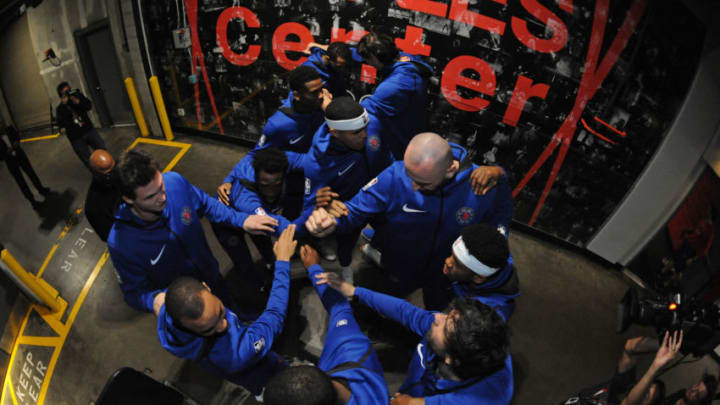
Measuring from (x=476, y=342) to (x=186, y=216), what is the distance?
2.46 meters

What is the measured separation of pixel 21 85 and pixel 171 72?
2.20 m

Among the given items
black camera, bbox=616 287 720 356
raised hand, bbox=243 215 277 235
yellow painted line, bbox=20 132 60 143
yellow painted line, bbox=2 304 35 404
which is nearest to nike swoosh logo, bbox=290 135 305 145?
raised hand, bbox=243 215 277 235

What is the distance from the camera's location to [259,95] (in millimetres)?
6422

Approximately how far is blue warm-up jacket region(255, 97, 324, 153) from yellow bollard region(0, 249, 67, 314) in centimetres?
318

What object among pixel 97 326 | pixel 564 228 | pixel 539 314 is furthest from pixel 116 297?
pixel 564 228

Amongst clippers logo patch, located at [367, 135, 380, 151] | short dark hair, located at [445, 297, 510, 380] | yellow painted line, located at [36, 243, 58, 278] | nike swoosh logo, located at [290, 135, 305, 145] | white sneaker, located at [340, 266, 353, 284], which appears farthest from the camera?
yellow painted line, located at [36, 243, 58, 278]

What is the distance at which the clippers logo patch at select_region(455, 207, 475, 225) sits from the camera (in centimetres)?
303

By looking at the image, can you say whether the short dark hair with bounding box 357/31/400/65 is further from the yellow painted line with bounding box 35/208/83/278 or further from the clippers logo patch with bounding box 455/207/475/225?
the yellow painted line with bounding box 35/208/83/278

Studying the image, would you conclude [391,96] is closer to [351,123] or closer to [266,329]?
[351,123]

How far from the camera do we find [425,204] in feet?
9.74

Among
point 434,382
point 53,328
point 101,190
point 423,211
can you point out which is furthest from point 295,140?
point 53,328

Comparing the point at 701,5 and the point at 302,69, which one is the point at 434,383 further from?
the point at 701,5

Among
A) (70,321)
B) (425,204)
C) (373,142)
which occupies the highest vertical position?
(373,142)

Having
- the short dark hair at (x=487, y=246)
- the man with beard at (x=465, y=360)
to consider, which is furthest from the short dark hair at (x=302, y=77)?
the man with beard at (x=465, y=360)
